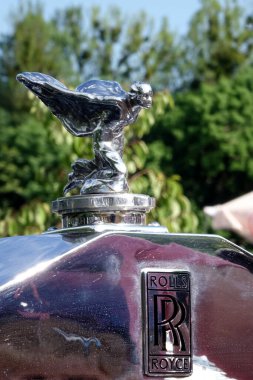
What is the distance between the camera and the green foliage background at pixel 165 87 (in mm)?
28203

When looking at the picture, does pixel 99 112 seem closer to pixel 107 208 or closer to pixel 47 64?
pixel 107 208

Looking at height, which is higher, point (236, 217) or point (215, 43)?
point (215, 43)

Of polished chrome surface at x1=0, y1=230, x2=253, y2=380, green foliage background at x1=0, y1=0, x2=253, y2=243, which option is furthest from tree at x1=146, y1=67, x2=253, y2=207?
polished chrome surface at x1=0, y1=230, x2=253, y2=380

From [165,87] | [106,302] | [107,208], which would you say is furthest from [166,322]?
[165,87]

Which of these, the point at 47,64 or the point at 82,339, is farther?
the point at 47,64

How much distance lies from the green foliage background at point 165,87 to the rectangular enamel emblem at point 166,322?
64.2 ft

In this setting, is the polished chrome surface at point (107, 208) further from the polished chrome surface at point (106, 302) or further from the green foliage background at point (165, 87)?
the green foliage background at point (165, 87)

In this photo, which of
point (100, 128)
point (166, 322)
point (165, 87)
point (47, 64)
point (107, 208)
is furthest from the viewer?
point (47, 64)

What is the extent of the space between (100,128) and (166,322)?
44cm

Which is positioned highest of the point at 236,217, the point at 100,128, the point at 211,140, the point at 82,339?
the point at 211,140

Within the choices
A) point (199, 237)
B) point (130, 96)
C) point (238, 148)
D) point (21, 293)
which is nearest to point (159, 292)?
point (199, 237)

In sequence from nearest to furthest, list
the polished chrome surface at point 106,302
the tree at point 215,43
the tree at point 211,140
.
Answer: the polished chrome surface at point 106,302 → the tree at point 211,140 → the tree at point 215,43

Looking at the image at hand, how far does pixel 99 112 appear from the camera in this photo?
2199mm

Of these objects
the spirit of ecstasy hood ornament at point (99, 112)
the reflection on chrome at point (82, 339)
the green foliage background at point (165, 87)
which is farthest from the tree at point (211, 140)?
the reflection on chrome at point (82, 339)
